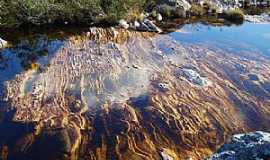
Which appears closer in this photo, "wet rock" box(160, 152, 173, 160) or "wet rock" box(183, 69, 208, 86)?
"wet rock" box(160, 152, 173, 160)

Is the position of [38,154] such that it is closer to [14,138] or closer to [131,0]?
[14,138]

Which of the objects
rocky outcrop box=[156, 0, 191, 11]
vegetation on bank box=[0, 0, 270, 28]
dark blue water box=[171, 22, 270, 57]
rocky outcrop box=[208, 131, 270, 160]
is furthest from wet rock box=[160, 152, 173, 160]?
rocky outcrop box=[156, 0, 191, 11]

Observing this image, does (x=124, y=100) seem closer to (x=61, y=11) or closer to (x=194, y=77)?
(x=194, y=77)

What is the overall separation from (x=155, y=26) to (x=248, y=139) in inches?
433

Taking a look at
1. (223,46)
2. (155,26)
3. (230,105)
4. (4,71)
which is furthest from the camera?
(155,26)

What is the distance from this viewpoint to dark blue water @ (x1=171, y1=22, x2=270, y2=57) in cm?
1334

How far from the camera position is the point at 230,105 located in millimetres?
9172

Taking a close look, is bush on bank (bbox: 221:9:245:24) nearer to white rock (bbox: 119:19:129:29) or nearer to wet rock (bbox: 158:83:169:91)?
white rock (bbox: 119:19:129:29)

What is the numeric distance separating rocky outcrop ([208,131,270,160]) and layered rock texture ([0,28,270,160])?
9.98 feet

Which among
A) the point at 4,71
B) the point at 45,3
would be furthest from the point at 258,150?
the point at 45,3

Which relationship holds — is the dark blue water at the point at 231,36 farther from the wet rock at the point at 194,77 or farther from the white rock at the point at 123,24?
the wet rock at the point at 194,77

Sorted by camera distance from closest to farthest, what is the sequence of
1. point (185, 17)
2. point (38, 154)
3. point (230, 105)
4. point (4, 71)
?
point (38, 154) → point (230, 105) → point (4, 71) → point (185, 17)

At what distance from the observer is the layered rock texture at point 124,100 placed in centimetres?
745

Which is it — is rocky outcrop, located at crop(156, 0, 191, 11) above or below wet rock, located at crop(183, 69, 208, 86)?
above
